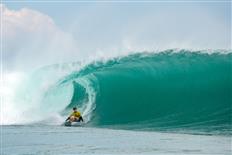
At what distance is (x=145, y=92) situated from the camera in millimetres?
22281

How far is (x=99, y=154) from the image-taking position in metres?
11.3

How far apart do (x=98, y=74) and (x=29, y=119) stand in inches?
147

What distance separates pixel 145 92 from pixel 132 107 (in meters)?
1.25

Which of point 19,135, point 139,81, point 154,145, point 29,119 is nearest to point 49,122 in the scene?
point 29,119

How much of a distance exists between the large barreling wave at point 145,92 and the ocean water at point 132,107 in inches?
1.3

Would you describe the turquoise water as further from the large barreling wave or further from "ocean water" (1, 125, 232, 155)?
"ocean water" (1, 125, 232, 155)

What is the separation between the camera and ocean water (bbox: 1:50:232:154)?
13.1 meters

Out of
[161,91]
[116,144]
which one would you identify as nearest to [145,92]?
[161,91]

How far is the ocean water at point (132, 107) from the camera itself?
1315 cm

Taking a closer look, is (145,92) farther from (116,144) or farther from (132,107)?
(116,144)

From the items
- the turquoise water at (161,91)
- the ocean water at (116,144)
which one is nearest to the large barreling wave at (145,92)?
the turquoise water at (161,91)

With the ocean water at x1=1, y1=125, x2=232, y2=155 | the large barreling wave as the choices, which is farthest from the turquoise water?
the ocean water at x1=1, y1=125, x2=232, y2=155

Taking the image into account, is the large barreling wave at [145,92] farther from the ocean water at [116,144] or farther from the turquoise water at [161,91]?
the ocean water at [116,144]

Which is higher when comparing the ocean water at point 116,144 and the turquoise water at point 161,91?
the turquoise water at point 161,91
